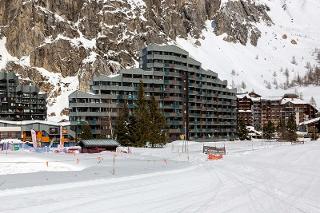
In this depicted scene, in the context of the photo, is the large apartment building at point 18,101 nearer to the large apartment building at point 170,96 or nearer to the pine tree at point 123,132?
the large apartment building at point 170,96

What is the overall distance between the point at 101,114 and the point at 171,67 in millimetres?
28368

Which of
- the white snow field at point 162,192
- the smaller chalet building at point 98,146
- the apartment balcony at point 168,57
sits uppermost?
the apartment balcony at point 168,57

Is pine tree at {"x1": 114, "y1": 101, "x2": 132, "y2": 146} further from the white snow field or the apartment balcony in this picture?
the white snow field

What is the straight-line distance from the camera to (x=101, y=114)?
143 meters

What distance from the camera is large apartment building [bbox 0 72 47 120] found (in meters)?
175

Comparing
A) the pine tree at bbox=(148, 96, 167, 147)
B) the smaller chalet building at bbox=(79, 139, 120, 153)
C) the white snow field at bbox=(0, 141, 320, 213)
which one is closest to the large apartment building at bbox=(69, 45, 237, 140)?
the pine tree at bbox=(148, 96, 167, 147)

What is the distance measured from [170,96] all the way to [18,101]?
62.3 metres

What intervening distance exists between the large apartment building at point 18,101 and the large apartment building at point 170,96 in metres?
35.6

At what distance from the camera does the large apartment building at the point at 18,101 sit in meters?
175

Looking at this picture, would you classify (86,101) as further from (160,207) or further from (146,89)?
(160,207)

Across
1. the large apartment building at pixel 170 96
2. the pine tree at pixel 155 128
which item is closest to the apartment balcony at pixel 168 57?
the large apartment building at pixel 170 96

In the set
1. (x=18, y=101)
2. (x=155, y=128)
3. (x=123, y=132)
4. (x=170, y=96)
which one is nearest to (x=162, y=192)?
(x=155, y=128)

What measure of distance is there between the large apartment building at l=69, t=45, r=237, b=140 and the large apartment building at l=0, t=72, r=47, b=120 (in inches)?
1400

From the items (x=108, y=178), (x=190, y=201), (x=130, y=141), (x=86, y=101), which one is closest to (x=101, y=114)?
(x=86, y=101)
